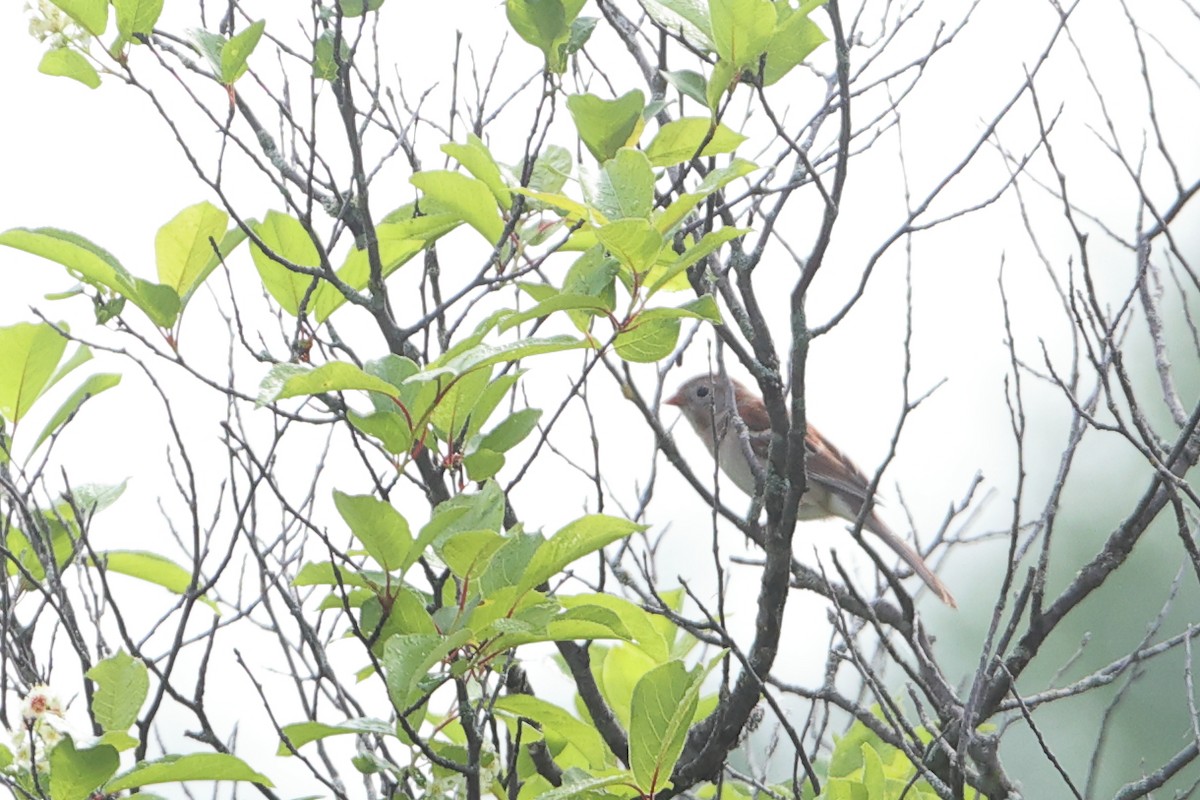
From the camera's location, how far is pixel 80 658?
6.96 feet

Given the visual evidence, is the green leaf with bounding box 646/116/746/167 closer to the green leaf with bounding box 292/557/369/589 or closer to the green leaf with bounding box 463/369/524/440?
the green leaf with bounding box 463/369/524/440

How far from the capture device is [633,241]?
5.73 feet

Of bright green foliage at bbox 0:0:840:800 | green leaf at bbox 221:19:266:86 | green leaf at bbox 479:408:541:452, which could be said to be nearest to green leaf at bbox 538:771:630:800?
bright green foliage at bbox 0:0:840:800

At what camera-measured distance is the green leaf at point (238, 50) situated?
2016mm

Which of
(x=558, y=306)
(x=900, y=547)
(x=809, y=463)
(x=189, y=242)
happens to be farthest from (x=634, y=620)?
(x=809, y=463)

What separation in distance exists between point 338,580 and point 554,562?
0.31 metres

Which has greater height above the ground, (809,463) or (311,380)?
(809,463)

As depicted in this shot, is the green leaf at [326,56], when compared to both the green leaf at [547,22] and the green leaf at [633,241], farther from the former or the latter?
the green leaf at [633,241]

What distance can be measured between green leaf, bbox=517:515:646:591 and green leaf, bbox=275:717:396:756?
0.28 meters

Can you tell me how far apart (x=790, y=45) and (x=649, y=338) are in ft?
1.68

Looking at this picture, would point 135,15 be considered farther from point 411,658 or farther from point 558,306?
point 411,658

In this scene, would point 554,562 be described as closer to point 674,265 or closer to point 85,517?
point 674,265

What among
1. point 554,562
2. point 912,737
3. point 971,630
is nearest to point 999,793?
point 912,737

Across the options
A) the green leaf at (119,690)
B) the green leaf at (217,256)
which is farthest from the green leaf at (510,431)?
the green leaf at (119,690)
